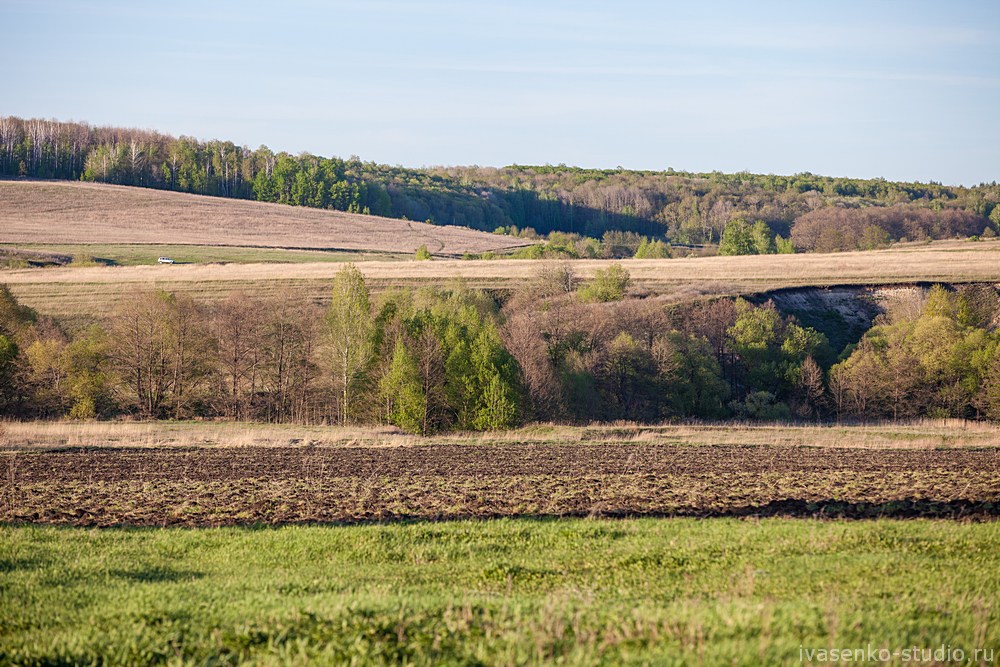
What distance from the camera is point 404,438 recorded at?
126 feet

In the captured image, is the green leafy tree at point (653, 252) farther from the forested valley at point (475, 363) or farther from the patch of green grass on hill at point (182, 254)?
the forested valley at point (475, 363)

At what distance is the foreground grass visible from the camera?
27.2ft

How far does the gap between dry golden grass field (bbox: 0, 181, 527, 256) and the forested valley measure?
45.2 m

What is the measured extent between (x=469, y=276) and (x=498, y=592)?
6839cm

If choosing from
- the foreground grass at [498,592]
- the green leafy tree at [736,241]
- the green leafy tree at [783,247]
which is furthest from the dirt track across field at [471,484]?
the green leafy tree at [783,247]

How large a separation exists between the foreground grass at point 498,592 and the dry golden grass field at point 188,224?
9313 cm

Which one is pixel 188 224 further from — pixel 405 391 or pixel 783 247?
pixel 783 247

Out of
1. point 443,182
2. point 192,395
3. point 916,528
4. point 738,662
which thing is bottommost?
point 192,395

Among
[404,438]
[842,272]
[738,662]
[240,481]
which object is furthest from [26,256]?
[738,662]

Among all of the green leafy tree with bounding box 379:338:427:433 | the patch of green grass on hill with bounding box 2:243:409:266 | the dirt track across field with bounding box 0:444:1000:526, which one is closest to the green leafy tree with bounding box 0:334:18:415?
the dirt track across field with bounding box 0:444:1000:526

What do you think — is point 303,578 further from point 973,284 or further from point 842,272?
point 842,272

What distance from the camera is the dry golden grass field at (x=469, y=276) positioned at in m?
70.0

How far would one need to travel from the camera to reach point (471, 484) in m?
23.5

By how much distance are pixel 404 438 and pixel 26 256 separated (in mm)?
64852
